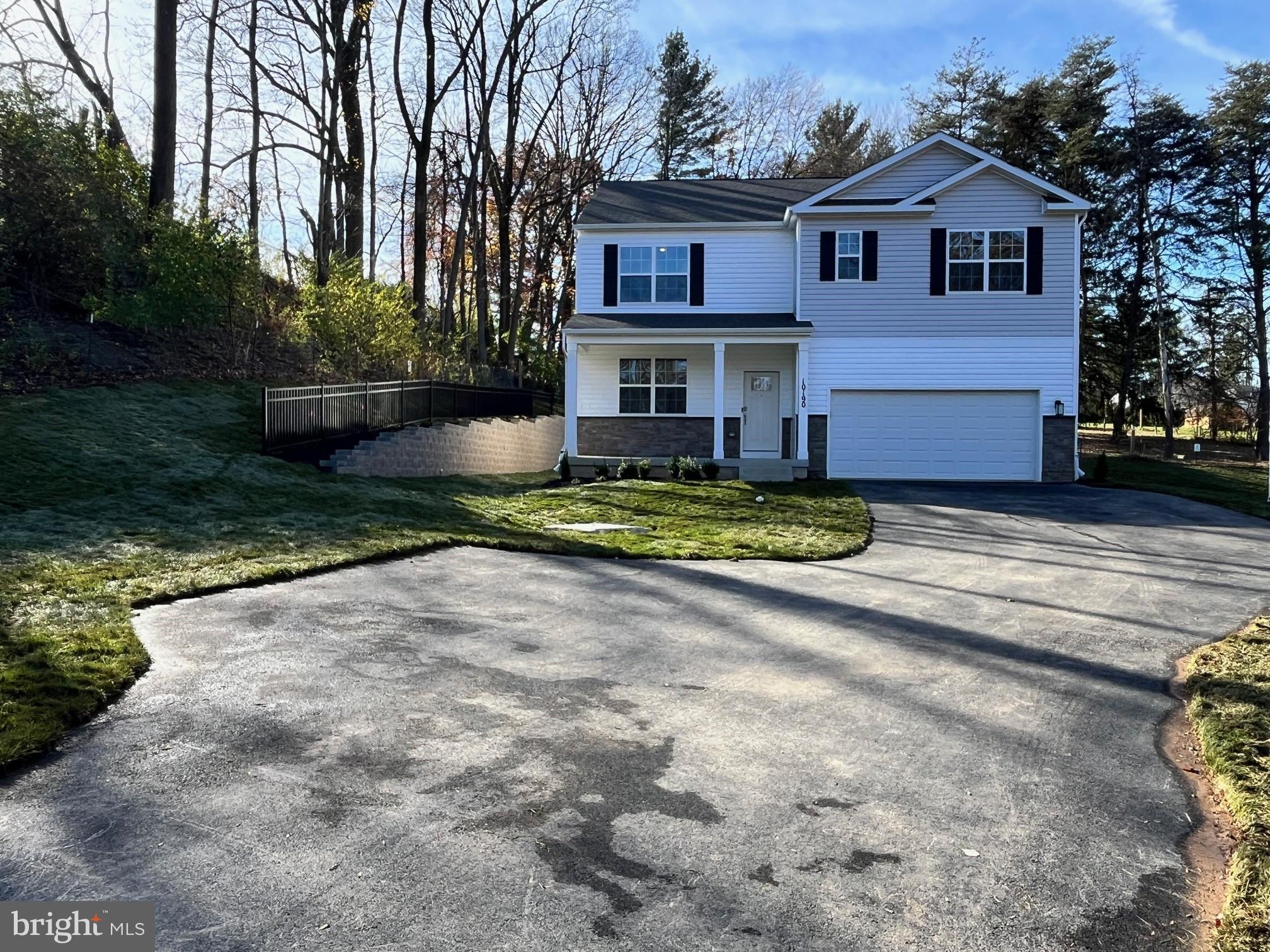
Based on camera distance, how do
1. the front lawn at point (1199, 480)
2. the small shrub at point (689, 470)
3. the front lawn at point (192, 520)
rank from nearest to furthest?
the front lawn at point (192, 520)
the front lawn at point (1199, 480)
the small shrub at point (689, 470)

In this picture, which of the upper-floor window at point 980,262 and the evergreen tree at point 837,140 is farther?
the evergreen tree at point 837,140

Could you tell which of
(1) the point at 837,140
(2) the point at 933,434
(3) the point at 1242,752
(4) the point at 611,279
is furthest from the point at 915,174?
(1) the point at 837,140

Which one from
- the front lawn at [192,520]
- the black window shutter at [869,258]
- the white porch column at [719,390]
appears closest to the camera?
the front lawn at [192,520]

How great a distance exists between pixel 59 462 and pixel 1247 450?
39.2 metres

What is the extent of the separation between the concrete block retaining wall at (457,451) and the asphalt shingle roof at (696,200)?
571 cm

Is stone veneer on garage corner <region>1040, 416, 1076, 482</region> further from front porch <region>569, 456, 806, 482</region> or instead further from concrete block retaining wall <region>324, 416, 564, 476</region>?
concrete block retaining wall <region>324, 416, 564, 476</region>

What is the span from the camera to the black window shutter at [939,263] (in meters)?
20.4

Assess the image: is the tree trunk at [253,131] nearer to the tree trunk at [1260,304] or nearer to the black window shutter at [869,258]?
the black window shutter at [869,258]

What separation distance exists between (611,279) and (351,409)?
7.53 metres

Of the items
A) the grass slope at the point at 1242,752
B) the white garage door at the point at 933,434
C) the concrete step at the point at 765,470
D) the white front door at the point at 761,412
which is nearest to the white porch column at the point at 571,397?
the white front door at the point at 761,412

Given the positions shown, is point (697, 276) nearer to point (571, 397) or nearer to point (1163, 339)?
point (571, 397)

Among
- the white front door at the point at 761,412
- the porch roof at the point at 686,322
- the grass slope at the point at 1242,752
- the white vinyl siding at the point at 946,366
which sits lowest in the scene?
the grass slope at the point at 1242,752

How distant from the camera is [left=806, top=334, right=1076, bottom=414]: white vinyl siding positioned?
20281mm

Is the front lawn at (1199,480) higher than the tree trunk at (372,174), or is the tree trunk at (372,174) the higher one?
the tree trunk at (372,174)
